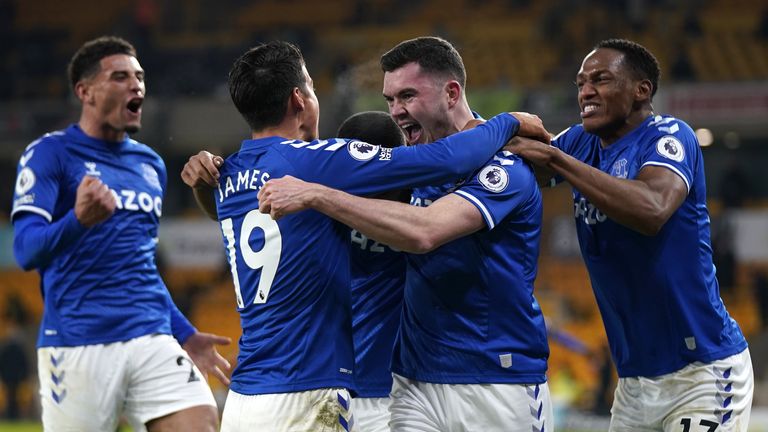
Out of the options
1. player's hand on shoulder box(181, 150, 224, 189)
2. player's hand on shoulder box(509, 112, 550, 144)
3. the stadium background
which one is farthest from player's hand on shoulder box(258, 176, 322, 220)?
the stadium background

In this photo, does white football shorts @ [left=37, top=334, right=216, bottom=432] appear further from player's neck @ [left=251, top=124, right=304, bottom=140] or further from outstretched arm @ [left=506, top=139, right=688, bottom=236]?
outstretched arm @ [left=506, top=139, right=688, bottom=236]

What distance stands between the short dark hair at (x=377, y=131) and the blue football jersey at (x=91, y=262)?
1.57 metres

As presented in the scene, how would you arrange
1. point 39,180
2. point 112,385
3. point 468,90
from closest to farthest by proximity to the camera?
point 39,180 → point 112,385 → point 468,90

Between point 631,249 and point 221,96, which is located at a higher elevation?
point 221,96

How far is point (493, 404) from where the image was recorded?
4.25 meters

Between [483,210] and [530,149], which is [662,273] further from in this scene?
[483,210]

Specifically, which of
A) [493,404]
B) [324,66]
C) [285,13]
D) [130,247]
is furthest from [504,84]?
[493,404]

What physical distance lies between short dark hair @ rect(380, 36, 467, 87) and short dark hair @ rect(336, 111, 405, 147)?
48cm

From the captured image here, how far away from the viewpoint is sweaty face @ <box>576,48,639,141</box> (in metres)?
4.87

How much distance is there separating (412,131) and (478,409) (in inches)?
49.5

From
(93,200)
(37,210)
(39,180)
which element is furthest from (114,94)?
(93,200)

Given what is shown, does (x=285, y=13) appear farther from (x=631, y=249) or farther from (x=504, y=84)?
(x=631, y=249)

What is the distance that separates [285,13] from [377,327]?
Answer: 26.6 meters

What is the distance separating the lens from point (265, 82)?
13.6 feet
